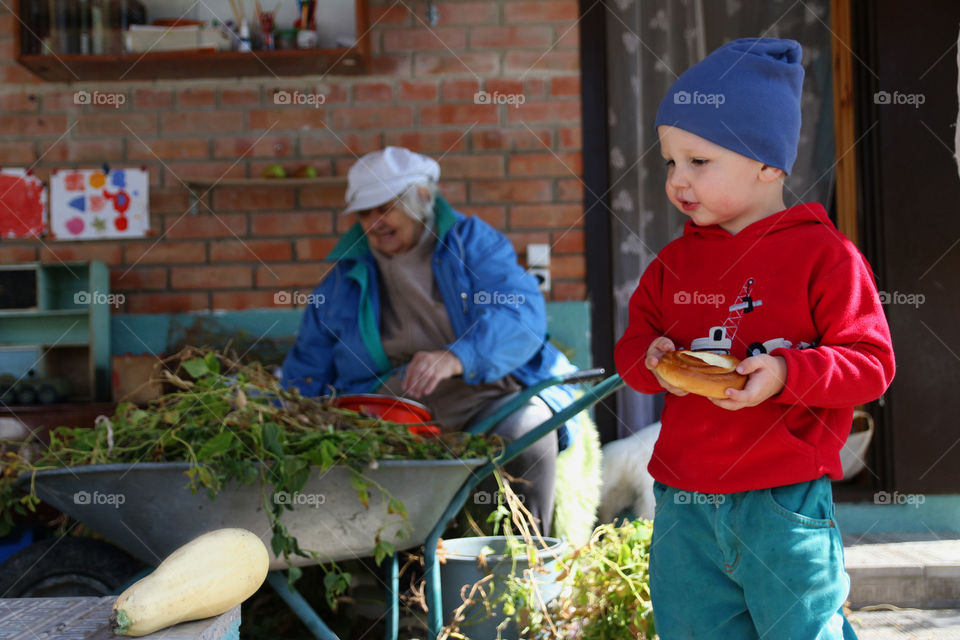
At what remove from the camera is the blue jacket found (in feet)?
9.04

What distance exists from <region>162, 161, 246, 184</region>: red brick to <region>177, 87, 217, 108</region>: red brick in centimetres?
25

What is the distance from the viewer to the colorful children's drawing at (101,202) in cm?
374

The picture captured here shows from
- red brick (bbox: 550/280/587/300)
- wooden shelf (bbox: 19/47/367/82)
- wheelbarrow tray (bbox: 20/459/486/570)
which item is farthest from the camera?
red brick (bbox: 550/280/587/300)

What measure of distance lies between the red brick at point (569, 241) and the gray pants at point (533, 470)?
46.2 inches

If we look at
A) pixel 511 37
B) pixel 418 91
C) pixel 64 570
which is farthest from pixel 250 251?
pixel 64 570

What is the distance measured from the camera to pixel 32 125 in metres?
3.79

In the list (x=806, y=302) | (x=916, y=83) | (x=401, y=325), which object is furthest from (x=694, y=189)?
(x=916, y=83)

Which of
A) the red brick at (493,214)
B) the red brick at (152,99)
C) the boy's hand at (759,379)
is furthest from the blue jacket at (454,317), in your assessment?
the boy's hand at (759,379)

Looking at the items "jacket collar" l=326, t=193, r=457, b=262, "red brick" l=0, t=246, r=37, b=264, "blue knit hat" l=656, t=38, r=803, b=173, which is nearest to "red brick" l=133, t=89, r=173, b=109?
"red brick" l=0, t=246, r=37, b=264

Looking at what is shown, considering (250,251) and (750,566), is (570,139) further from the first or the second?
(750,566)

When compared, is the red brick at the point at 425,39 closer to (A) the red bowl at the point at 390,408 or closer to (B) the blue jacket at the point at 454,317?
(B) the blue jacket at the point at 454,317

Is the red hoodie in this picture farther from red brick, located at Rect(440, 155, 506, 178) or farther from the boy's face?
red brick, located at Rect(440, 155, 506, 178)

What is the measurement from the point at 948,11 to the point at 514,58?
5.21 feet

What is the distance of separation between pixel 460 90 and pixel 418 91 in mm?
174
